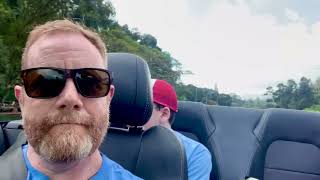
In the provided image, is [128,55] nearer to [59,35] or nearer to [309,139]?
[59,35]

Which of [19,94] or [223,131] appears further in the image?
[223,131]

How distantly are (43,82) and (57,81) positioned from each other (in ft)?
0.14

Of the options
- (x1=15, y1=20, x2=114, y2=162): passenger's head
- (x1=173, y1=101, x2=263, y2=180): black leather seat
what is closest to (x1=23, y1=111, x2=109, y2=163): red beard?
(x1=15, y1=20, x2=114, y2=162): passenger's head

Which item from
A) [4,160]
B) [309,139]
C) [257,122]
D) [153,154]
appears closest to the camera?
[4,160]

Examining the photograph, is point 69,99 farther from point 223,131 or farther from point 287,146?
point 223,131

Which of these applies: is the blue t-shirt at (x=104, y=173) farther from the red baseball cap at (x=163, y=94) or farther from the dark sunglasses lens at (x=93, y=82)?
the red baseball cap at (x=163, y=94)

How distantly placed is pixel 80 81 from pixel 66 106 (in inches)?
4.0

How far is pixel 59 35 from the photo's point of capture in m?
1.90

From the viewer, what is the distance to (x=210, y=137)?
4473 mm

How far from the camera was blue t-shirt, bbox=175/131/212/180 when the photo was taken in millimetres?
2973

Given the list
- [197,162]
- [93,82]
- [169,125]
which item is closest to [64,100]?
[93,82]

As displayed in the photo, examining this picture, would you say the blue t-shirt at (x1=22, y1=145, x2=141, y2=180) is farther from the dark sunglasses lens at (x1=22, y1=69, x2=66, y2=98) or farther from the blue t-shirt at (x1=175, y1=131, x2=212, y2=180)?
the blue t-shirt at (x1=175, y1=131, x2=212, y2=180)

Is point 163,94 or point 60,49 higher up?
point 60,49

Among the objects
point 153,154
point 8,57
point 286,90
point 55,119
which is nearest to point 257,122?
point 286,90
